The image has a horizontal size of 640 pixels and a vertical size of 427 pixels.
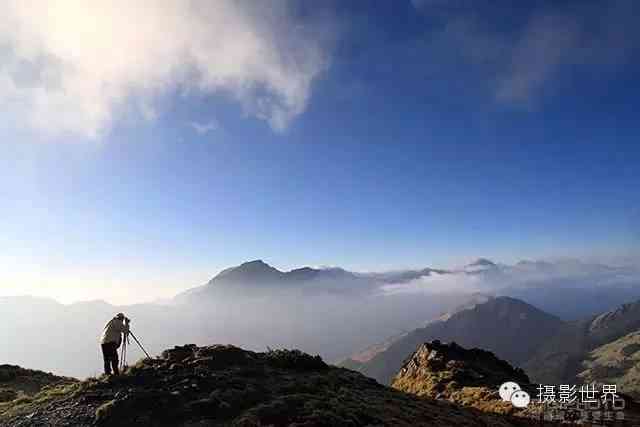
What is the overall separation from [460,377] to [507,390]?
6.02 meters

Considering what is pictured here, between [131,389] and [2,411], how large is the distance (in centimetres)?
668

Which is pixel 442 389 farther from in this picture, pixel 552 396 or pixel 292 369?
pixel 292 369

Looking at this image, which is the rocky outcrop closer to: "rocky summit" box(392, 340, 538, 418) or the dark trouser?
the dark trouser

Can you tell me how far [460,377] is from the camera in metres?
36.0

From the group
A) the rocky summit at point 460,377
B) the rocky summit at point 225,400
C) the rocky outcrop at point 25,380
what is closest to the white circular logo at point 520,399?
the rocky summit at point 460,377

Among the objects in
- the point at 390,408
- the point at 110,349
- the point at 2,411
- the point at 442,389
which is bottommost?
the point at 442,389

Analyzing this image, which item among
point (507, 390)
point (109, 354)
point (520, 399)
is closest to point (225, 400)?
point (109, 354)

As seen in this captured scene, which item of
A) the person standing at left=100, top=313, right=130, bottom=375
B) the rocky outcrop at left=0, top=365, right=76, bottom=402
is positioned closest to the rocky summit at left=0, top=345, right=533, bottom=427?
the person standing at left=100, top=313, right=130, bottom=375

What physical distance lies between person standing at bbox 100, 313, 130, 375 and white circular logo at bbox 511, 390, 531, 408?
2374 cm

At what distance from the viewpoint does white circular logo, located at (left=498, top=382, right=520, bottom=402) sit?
28.5 meters

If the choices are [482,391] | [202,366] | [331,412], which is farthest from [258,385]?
[482,391]

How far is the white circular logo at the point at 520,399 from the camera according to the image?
26778mm

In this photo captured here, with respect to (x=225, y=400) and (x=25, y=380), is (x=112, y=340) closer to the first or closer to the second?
(x=225, y=400)

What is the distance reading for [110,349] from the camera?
22.4 meters
